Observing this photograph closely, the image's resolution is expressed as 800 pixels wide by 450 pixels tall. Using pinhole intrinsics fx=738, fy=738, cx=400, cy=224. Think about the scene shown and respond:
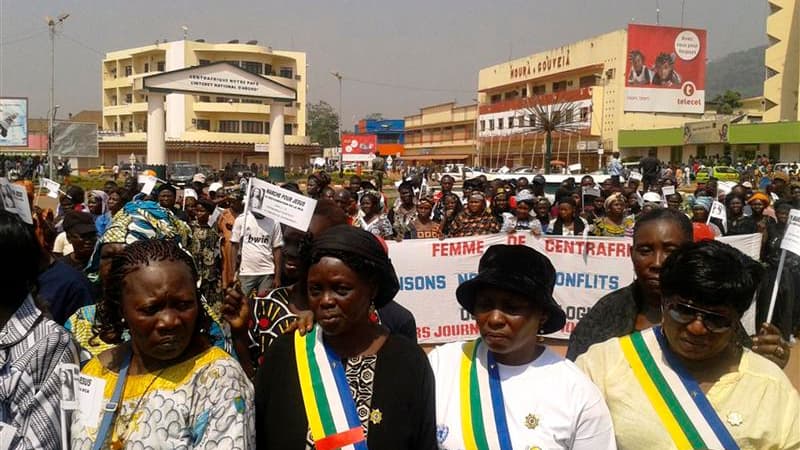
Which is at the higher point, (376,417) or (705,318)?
(705,318)

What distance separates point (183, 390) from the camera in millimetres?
2068

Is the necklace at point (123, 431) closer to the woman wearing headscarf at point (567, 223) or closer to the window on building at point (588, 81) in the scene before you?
the woman wearing headscarf at point (567, 223)

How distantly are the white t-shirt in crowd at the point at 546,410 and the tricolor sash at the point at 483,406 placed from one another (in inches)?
0.8

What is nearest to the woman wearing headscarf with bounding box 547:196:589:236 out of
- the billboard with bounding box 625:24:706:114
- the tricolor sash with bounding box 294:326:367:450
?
the tricolor sash with bounding box 294:326:367:450

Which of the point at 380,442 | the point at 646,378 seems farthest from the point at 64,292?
the point at 646,378

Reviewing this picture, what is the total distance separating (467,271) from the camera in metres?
8.45

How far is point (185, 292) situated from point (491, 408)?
38.5 inches

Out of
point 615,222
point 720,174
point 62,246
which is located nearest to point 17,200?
point 62,246

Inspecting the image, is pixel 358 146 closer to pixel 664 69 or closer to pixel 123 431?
pixel 664 69

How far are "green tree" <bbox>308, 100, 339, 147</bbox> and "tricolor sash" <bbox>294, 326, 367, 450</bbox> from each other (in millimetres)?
99924

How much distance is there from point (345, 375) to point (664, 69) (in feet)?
142

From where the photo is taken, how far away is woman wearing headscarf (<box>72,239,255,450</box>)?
80.0 inches

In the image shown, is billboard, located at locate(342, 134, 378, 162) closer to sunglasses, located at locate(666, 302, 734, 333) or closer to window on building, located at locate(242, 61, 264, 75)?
window on building, located at locate(242, 61, 264, 75)

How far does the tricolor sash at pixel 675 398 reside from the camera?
2195mm
